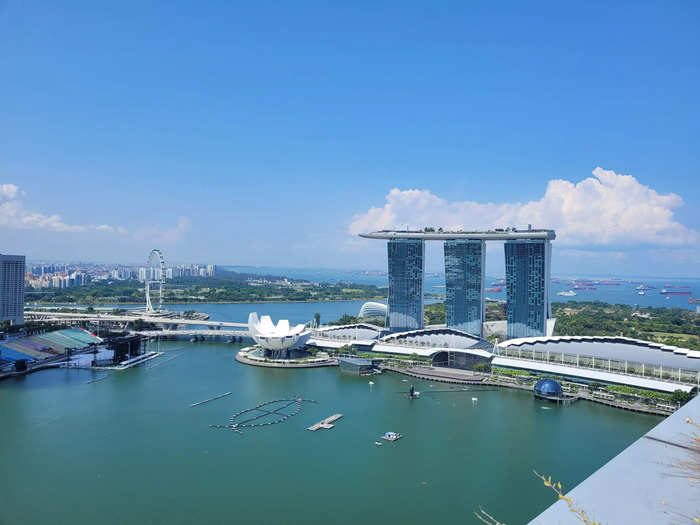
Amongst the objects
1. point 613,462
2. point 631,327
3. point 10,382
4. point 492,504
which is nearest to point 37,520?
point 492,504

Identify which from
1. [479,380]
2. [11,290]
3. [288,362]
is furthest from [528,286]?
[11,290]

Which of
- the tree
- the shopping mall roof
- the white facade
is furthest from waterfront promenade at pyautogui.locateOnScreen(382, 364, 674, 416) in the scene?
the white facade

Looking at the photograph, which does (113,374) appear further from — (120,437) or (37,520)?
(37,520)

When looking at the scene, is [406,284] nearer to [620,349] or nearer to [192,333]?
[620,349]

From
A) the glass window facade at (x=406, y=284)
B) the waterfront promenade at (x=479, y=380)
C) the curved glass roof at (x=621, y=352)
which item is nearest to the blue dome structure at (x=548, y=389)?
the waterfront promenade at (x=479, y=380)

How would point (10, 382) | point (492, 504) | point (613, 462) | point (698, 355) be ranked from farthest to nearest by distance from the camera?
point (10, 382) < point (698, 355) < point (492, 504) < point (613, 462)

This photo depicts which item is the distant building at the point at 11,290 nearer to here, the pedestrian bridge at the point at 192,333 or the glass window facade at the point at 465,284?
the pedestrian bridge at the point at 192,333
